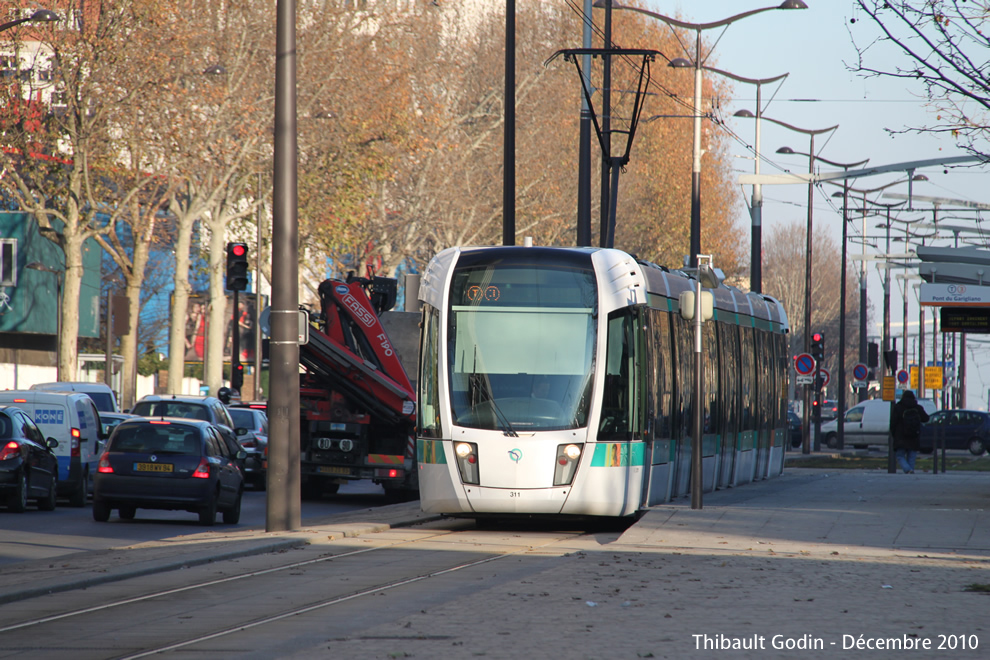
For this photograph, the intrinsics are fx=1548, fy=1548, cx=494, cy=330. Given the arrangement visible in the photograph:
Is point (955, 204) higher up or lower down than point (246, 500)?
higher up

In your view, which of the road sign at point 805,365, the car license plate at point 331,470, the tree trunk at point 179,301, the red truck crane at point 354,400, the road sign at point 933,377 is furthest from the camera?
the road sign at point 933,377

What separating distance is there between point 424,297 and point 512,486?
2495mm

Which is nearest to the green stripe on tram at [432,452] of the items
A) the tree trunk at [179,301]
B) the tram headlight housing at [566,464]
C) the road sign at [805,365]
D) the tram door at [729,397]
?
the tram headlight housing at [566,464]

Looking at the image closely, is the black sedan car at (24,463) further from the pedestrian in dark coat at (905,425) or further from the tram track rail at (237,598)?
the pedestrian in dark coat at (905,425)

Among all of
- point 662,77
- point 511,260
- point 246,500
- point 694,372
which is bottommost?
point 246,500

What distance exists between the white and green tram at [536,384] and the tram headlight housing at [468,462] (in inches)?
0.4

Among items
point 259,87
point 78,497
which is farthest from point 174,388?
point 78,497

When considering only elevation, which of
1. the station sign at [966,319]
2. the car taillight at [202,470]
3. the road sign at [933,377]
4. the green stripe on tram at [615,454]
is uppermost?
the station sign at [966,319]

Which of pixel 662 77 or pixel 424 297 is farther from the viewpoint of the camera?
pixel 662 77

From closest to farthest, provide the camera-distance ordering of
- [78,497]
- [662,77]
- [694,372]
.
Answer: [694,372]
[78,497]
[662,77]

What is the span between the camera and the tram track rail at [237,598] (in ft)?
30.5

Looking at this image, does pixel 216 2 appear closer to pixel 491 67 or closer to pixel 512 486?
pixel 491 67

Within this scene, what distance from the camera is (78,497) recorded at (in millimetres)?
24156

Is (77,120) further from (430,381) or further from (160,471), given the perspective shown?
(430,381)
